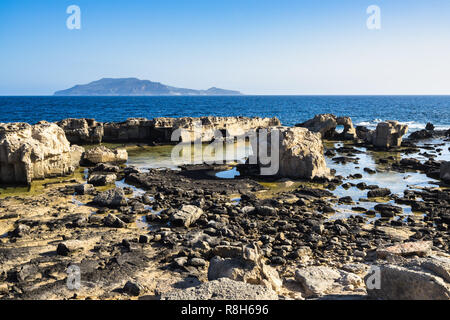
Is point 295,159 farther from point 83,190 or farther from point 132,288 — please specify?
point 132,288

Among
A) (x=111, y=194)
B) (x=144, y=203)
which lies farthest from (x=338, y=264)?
(x=111, y=194)

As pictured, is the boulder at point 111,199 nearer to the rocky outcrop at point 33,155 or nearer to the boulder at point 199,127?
the rocky outcrop at point 33,155

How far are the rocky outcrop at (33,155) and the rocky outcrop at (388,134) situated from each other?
74.4 ft

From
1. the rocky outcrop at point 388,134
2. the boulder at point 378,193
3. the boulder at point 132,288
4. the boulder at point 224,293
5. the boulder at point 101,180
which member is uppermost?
the rocky outcrop at point 388,134

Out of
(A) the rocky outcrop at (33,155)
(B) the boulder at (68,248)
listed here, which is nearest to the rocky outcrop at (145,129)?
(A) the rocky outcrop at (33,155)

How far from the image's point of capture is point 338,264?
8.80 metres

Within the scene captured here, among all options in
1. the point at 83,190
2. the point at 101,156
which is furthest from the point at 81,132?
the point at 83,190

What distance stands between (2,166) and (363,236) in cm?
1511

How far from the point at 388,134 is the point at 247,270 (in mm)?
25075

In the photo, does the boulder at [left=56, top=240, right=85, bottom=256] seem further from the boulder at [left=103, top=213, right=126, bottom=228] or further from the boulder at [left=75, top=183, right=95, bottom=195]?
the boulder at [left=75, top=183, right=95, bottom=195]

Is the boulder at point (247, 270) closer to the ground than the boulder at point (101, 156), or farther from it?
closer to the ground

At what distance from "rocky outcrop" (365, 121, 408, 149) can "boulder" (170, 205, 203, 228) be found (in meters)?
21.6

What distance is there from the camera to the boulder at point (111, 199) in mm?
13023
